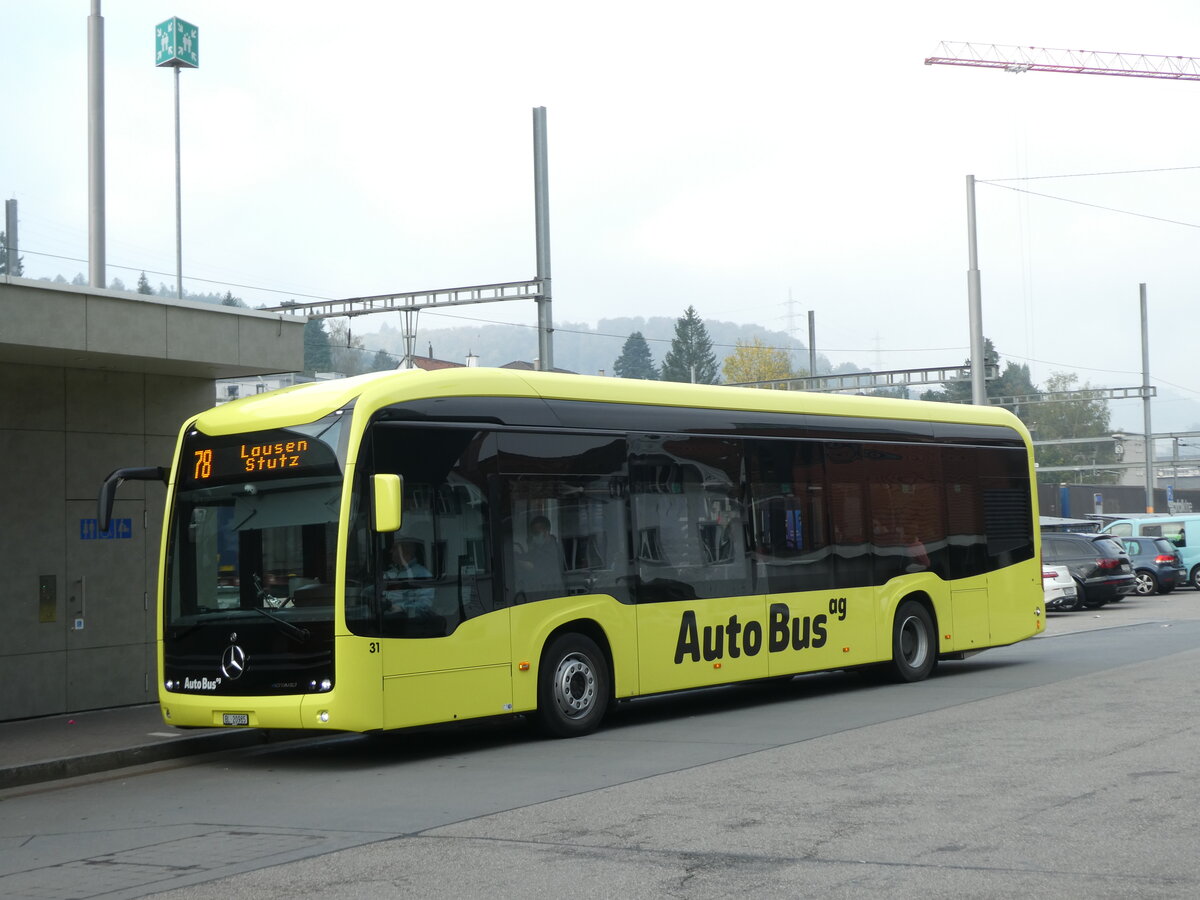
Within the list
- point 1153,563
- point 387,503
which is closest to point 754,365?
point 1153,563

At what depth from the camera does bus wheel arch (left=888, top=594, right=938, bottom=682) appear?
16125 millimetres

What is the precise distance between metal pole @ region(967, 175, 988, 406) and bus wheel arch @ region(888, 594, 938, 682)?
15176 millimetres

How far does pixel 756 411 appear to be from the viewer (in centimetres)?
1473

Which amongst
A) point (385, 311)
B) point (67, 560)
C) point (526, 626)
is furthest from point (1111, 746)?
point (385, 311)

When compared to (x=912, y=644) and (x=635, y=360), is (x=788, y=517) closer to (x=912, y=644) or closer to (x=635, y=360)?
(x=912, y=644)

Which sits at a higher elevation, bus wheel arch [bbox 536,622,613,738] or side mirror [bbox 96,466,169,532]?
side mirror [bbox 96,466,169,532]

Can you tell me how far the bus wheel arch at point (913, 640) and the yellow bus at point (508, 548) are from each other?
0.25 m

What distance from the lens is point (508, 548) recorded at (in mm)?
11852

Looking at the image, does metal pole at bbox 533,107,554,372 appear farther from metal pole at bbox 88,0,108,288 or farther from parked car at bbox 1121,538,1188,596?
parked car at bbox 1121,538,1188,596

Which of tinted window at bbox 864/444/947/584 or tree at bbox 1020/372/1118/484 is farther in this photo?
tree at bbox 1020/372/1118/484

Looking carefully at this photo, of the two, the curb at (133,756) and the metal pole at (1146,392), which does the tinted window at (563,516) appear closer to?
the curb at (133,756)

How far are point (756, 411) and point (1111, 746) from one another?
5.45 m

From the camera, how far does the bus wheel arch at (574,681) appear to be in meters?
12.1

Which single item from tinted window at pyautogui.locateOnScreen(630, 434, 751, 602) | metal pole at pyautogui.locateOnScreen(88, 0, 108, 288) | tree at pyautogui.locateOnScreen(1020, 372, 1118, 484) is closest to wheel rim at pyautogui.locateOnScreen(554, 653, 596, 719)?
tinted window at pyautogui.locateOnScreen(630, 434, 751, 602)
